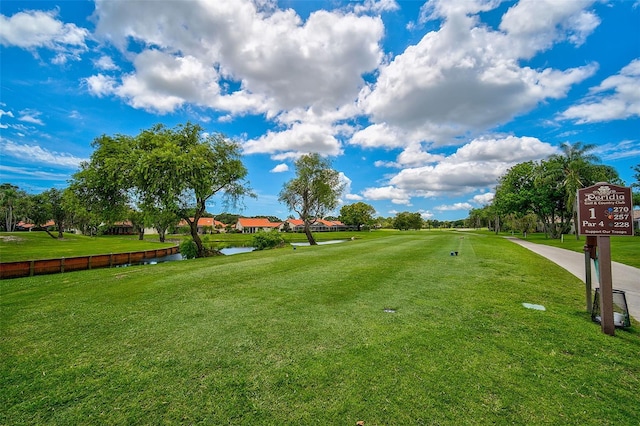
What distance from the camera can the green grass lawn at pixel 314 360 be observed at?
2.88m

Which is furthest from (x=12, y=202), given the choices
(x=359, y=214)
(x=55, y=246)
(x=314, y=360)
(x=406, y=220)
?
(x=406, y=220)

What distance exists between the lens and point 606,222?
496 centimetres

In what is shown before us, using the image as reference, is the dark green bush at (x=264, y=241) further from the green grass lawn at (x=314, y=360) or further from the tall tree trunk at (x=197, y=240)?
the green grass lawn at (x=314, y=360)

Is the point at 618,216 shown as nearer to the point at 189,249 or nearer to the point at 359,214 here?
the point at 189,249

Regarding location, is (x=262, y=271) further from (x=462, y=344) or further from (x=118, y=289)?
(x=462, y=344)

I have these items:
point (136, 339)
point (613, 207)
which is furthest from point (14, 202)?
point (613, 207)

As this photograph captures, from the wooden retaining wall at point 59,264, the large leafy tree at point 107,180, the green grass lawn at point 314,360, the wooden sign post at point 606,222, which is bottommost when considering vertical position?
the wooden retaining wall at point 59,264

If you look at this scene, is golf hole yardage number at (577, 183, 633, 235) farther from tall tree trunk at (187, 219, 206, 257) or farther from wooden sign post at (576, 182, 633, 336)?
tall tree trunk at (187, 219, 206, 257)

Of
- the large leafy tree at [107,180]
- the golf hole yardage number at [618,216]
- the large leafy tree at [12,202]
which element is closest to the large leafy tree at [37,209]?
the large leafy tree at [12,202]

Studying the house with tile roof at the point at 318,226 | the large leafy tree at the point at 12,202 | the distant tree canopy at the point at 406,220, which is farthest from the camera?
the distant tree canopy at the point at 406,220

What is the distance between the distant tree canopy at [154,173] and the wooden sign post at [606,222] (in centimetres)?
1765

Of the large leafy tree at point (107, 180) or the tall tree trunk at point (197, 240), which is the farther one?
the tall tree trunk at point (197, 240)

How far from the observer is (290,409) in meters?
2.89

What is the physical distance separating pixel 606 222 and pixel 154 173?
1907 centimetres
